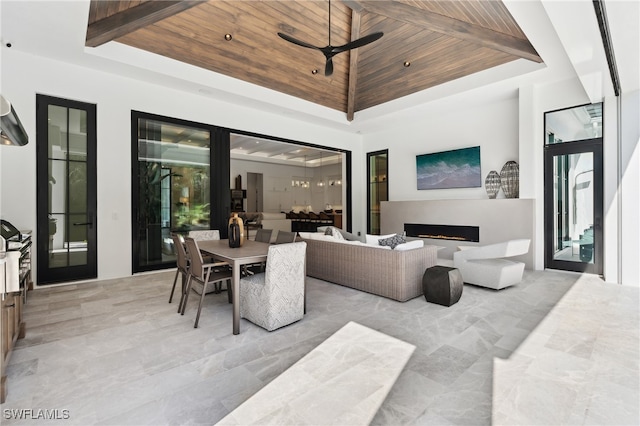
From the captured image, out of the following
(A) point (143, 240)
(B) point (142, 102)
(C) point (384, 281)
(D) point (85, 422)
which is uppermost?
(B) point (142, 102)

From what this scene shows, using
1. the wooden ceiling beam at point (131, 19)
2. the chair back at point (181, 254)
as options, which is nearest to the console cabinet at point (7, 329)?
the chair back at point (181, 254)

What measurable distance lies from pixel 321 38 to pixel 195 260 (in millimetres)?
4525

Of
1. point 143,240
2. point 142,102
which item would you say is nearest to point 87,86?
point 142,102

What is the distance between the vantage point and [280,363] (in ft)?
7.68

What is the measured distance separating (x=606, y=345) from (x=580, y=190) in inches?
144

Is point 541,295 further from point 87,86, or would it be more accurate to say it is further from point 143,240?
point 87,86

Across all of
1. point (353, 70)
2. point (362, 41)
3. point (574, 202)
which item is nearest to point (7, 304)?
point (362, 41)

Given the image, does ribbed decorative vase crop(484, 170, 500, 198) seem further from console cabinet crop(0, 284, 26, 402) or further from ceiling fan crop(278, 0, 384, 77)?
console cabinet crop(0, 284, 26, 402)

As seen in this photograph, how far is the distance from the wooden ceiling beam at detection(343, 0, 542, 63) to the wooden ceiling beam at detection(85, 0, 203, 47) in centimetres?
233

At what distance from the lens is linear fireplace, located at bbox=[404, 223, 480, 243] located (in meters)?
6.50

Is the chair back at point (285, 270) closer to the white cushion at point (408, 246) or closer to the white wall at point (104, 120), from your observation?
the white cushion at point (408, 246)

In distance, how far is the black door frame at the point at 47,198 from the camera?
14.8ft

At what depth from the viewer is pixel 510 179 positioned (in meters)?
6.17

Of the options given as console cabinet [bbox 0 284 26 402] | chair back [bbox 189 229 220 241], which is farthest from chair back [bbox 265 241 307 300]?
chair back [bbox 189 229 220 241]
